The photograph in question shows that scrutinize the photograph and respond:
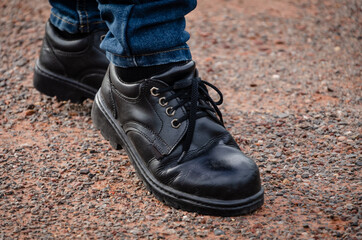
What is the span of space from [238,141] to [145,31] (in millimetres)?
835

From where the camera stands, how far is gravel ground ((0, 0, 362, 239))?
61.1 inches

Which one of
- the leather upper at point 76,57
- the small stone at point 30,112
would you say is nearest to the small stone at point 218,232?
the leather upper at point 76,57

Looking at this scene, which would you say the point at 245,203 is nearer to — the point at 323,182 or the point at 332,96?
the point at 323,182

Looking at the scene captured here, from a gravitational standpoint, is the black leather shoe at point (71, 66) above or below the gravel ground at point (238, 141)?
above

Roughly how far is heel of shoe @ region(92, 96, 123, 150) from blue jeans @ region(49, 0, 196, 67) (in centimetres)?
33

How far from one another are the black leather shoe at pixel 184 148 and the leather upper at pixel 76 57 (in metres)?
0.44

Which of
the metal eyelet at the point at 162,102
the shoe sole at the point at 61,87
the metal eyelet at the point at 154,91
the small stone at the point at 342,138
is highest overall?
the metal eyelet at the point at 154,91

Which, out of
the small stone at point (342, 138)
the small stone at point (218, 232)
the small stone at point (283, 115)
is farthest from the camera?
the small stone at point (283, 115)

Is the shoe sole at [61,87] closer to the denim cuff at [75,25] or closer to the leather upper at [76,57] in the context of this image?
the leather upper at [76,57]

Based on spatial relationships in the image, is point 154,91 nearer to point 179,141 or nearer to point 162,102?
point 162,102

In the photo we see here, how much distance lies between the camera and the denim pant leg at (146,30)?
1615mm

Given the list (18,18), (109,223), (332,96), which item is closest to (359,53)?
(332,96)

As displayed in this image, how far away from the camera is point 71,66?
2.35 metres

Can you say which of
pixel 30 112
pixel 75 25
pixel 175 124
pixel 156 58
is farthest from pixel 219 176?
Result: pixel 30 112
